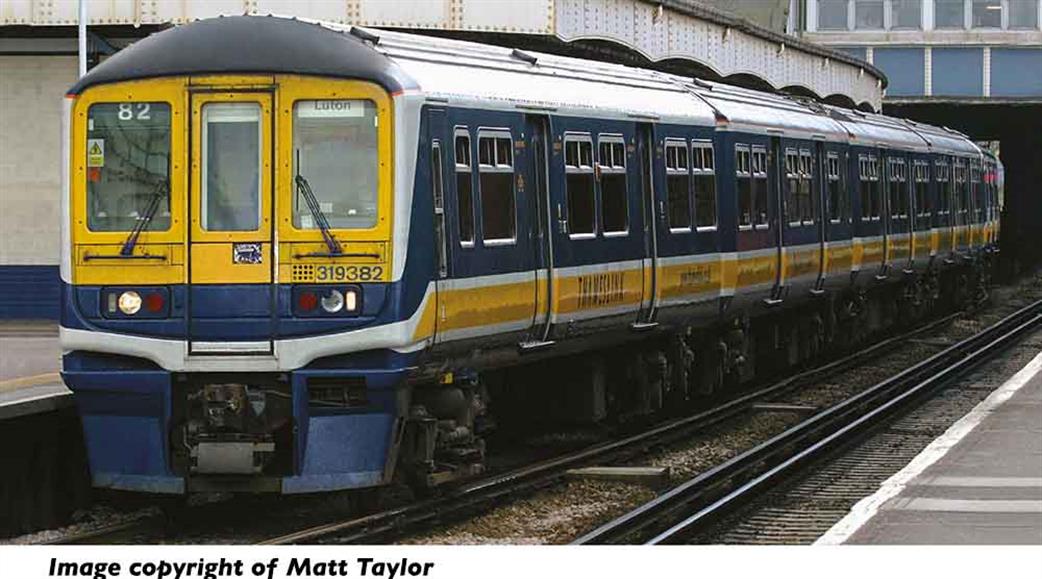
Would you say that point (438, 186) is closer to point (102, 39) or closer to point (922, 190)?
point (102, 39)

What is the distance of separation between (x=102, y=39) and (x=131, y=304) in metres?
16.2

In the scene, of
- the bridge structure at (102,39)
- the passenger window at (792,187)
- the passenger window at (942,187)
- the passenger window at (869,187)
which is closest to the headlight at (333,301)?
the passenger window at (792,187)

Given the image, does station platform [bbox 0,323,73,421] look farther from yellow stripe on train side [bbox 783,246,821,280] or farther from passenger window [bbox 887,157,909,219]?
passenger window [bbox 887,157,909,219]

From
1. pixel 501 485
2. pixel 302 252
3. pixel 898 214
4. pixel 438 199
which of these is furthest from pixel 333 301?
pixel 898 214

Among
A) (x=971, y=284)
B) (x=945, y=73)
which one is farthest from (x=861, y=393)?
(x=945, y=73)

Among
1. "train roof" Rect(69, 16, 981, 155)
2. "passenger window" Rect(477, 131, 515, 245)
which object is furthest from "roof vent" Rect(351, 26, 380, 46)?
"passenger window" Rect(477, 131, 515, 245)

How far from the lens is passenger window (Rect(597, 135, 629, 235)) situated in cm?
1611

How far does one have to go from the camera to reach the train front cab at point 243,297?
12.2 meters

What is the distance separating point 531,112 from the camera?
14516 mm

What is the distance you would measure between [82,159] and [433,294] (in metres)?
2.22

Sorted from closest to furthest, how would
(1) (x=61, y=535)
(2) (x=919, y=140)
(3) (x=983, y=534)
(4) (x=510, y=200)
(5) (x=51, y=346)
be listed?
(3) (x=983, y=534)
(1) (x=61, y=535)
(4) (x=510, y=200)
(5) (x=51, y=346)
(2) (x=919, y=140)

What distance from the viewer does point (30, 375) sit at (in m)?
16.2

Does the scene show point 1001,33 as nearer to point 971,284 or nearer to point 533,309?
point 971,284

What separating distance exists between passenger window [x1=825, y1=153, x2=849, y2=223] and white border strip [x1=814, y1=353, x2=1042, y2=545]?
2.91 meters
